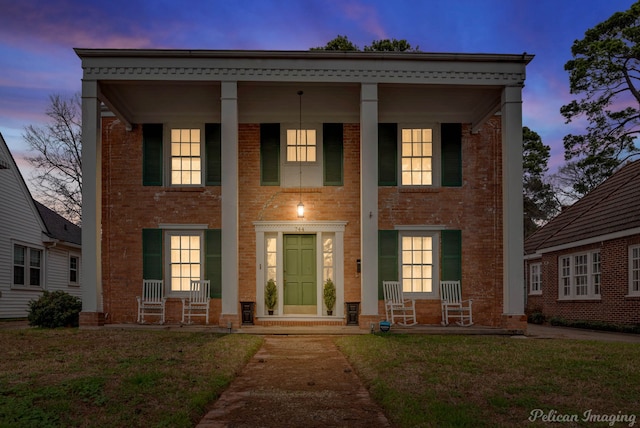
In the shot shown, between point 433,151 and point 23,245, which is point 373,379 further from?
point 23,245

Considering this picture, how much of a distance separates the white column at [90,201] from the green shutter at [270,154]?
4102 millimetres

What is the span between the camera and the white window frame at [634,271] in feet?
51.1

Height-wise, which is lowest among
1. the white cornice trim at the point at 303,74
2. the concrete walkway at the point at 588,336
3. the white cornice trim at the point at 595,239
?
the concrete walkway at the point at 588,336

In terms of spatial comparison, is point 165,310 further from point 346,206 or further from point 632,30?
point 632,30

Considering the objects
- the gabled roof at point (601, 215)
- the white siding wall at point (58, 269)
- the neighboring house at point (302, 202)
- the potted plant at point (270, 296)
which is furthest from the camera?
the white siding wall at point (58, 269)

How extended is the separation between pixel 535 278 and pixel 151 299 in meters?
15.2

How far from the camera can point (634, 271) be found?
15.7 metres

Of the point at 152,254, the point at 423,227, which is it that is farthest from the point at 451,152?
the point at 152,254

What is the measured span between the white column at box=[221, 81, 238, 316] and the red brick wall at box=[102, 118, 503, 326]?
7.63 feet

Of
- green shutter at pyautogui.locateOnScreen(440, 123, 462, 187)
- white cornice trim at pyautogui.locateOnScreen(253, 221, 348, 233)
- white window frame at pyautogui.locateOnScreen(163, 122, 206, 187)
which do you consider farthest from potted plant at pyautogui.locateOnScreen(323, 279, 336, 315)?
white window frame at pyautogui.locateOnScreen(163, 122, 206, 187)

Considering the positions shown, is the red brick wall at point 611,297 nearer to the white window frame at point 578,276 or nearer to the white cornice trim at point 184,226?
the white window frame at point 578,276

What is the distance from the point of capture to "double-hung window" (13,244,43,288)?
21.6m

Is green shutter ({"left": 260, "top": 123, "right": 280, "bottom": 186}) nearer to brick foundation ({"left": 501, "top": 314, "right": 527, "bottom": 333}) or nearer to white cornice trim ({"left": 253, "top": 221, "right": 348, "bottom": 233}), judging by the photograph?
white cornice trim ({"left": 253, "top": 221, "right": 348, "bottom": 233})

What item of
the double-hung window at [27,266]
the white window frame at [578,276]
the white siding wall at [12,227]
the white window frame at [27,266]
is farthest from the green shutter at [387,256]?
the double-hung window at [27,266]
